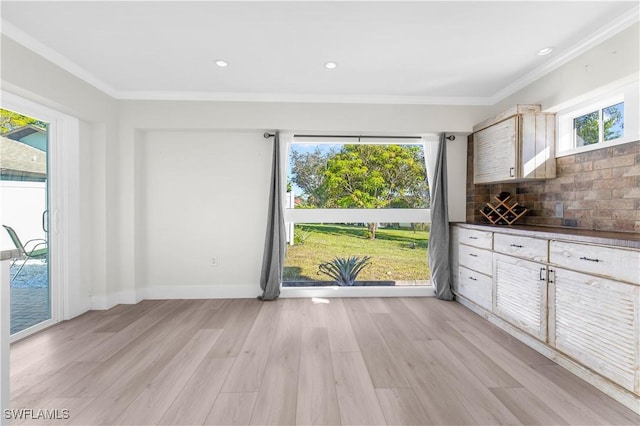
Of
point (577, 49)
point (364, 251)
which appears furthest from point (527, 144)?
point (364, 251)

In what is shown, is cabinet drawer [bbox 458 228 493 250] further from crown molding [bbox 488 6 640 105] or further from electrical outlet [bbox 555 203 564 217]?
crown molding [bbox 488 6 640 105]

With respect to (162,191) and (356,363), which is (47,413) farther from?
(162,191)

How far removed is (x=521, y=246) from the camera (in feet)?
7.74

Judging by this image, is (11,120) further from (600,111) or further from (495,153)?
(600,111)

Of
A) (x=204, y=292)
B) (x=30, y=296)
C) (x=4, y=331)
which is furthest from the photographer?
(x=204, y=292)

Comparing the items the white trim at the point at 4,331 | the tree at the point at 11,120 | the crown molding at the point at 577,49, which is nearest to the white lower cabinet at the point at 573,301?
the crown molding at the point at 577,49

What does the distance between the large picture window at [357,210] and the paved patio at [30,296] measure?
94.4 inches

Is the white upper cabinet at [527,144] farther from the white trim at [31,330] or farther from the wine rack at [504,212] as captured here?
the white trim at [31,330]

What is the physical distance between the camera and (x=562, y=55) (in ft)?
7.79

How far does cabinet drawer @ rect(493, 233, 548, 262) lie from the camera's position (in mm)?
2162

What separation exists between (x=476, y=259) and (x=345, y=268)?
1519 millimetres

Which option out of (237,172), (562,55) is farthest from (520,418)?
(237,172)

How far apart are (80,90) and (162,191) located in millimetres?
1242

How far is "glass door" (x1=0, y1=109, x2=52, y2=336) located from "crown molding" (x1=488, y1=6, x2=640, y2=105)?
187 inches
